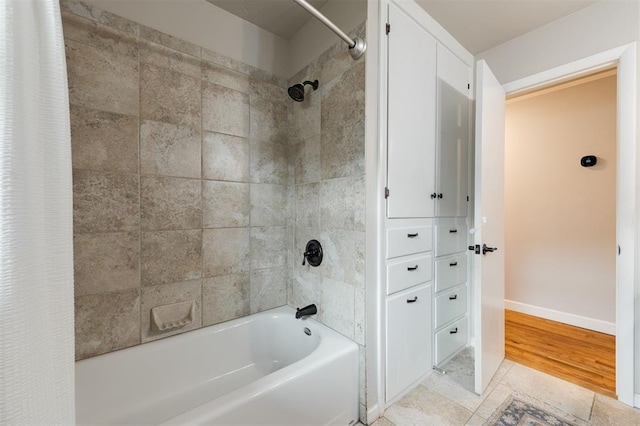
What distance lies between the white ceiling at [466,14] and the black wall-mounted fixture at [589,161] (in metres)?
1.50

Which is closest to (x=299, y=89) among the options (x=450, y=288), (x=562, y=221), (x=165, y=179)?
(x=165, y=179)

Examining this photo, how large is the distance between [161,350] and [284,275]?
863mm

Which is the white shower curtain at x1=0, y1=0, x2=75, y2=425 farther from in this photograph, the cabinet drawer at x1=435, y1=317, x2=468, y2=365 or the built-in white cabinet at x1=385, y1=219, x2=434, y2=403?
the cabinet drawer at x1=435, y1=317, x2=468, y2=365

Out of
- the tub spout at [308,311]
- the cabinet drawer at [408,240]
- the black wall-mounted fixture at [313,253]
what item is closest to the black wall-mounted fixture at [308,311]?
the tub spout at [308,311]

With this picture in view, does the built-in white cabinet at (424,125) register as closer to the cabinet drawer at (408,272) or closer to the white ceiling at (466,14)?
the white ceiling at (466,14)

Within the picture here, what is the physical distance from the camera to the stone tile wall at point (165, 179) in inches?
49.9

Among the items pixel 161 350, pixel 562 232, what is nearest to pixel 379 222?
pixel 161 350

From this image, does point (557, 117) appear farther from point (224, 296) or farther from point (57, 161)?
point (57, 161)

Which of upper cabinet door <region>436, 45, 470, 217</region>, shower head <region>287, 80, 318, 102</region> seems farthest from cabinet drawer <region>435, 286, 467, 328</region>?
shower head <region>287, 80, 318, 102</region>

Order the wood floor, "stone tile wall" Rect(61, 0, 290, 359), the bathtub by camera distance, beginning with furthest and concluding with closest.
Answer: the wood floor < "stone tile wall" Rect(61, 0, 290, 359) < the bathtub

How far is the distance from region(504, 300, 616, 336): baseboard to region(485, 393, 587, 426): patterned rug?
164 centimetres

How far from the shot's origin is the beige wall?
8.20 feet

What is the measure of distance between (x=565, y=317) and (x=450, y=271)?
5.85ft

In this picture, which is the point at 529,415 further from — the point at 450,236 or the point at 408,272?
the point at 450,236
